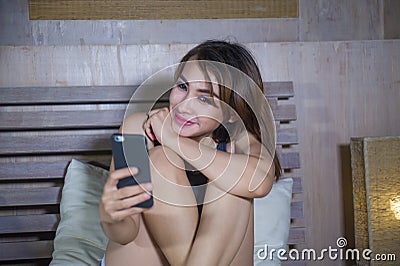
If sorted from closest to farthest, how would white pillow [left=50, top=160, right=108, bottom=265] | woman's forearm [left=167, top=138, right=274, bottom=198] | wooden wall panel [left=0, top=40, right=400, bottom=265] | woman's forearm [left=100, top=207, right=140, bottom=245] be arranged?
woman's forearm [left=100, top=207, right=140, bottom=245] < woman's forearm [left=167, top=138, right=274, bottom=198] < white pillow [left=50, top=160, right=108, bottom=265] < wooden wall panel [left=0, top=40, right=400, bottom=265]

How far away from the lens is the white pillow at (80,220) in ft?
5.72

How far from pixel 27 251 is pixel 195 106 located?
1084 mm

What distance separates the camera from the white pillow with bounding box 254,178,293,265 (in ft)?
6.19

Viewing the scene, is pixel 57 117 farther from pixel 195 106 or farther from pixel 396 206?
pixel 396 206

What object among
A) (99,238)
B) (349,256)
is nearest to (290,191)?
(349,256)

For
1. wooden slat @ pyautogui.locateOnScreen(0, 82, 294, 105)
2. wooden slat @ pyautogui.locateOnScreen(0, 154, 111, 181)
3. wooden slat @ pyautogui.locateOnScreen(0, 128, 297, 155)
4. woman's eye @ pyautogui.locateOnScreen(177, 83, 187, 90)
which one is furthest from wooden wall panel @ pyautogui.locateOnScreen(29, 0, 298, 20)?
woman's eye @ pyautogui.locateOnScreen(177, 83, 187, 90)

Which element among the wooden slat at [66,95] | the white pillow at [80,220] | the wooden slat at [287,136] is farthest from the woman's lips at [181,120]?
the wooden slat at [287,136]

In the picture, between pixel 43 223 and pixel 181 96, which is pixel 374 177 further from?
pixel 43 223

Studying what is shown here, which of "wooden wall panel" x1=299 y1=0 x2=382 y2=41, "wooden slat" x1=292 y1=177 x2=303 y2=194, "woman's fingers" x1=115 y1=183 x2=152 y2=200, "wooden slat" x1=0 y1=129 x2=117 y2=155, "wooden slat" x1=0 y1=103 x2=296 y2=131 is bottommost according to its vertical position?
"wooden slat" x1=292 y1=177 x2=303 y2=194

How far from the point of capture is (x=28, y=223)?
2.08 m

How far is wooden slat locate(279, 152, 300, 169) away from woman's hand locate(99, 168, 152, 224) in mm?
1221

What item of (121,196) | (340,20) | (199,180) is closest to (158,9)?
(340,20)

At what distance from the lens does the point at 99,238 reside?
6.05 ft

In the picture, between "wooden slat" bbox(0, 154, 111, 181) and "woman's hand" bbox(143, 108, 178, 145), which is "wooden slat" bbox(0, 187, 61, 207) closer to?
"wooden slat" bbox(0, 154, 111, 181)
